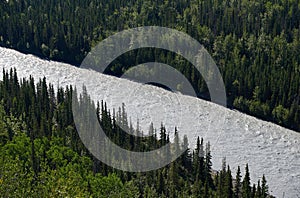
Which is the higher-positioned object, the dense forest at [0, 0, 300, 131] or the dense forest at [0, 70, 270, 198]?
the dense forest at [0, 0, 300, 131]

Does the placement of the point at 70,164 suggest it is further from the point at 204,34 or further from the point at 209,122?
the point at 204,34

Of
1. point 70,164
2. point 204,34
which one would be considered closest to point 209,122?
point 204,34

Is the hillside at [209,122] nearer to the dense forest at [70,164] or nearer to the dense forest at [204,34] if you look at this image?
the dense forest at [70,164]

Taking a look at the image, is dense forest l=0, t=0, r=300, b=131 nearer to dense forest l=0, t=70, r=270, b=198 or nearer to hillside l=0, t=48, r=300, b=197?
hillside l=0, t=48, r=300, b=197

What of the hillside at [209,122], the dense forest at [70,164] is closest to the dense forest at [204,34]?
the hillside at [209,122]

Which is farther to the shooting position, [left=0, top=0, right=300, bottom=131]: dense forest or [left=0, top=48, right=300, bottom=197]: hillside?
[left=0, top=0, right=300, bottom=131]: dense forest

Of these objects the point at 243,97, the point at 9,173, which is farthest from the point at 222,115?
the point at 9,173

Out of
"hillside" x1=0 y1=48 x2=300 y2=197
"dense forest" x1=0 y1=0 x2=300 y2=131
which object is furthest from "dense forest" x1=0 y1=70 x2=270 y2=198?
"dense forest" x1=0 y1=0 x2=300 y2=131
